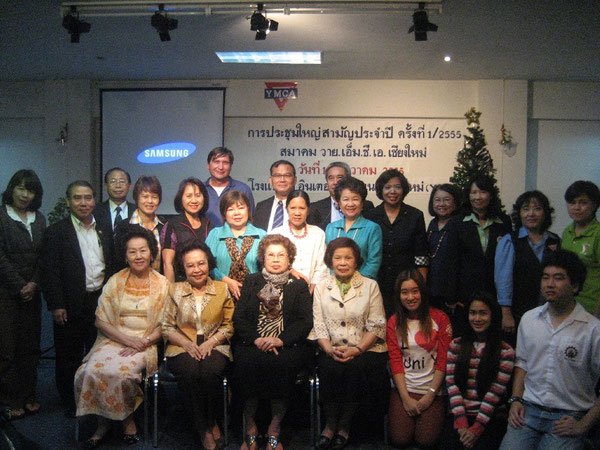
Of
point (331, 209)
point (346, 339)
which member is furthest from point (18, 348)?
point (331, 209)

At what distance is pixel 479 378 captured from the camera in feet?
10.0

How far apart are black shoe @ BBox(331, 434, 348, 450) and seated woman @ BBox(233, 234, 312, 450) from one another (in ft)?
1.17

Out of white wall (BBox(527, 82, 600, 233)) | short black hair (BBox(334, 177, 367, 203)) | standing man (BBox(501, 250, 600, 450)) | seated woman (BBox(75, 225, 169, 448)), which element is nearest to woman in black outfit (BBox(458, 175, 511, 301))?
short black hair (BBox(334, 177, 367, 203))

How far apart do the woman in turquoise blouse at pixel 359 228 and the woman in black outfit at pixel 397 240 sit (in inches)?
6.6

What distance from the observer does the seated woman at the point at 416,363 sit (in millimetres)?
3242

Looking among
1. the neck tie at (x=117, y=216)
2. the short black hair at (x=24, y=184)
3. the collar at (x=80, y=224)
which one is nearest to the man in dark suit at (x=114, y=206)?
the neck tie at (x=117, y=216)

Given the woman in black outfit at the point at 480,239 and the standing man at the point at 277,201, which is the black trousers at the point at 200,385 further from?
the woman in black outfit at the point at 480,239

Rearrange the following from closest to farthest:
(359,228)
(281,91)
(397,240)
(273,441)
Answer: (273,441), (359,228), (397,240), (281,91)

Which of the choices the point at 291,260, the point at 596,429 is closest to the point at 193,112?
the point at 291,260

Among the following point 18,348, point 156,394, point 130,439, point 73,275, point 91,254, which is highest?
point 91,254

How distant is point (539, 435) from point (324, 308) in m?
1.42

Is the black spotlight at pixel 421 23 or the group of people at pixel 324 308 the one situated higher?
the black spotlight at pixel 421 23

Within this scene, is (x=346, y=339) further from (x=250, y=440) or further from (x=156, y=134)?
(x=156, y=134)

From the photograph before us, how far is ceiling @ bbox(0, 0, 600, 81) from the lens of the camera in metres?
4.70
